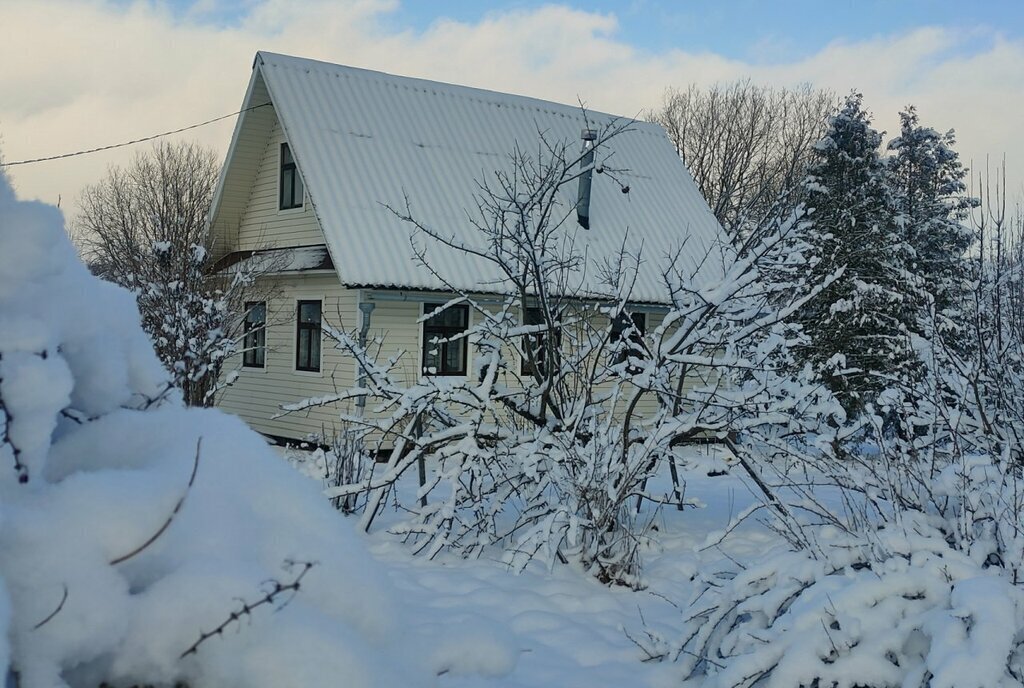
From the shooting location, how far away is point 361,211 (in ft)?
46.4

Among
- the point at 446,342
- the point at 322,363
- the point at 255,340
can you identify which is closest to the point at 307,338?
the point at 322,363

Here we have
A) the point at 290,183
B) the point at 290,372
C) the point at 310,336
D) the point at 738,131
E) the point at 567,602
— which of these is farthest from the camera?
the point at 738,131

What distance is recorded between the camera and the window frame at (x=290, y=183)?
15641 mm

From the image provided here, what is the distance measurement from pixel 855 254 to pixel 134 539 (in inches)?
632

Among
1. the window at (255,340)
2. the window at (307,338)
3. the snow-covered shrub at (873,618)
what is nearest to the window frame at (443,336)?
the window at (307,338)

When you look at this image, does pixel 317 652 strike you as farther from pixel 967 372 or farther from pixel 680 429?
pixel 967 372

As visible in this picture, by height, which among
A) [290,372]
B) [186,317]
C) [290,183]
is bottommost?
[290,372]

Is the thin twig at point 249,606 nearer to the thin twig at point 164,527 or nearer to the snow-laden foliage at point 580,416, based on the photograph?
the thin twig at point 164,527

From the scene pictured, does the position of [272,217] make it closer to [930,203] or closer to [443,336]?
[443,336]

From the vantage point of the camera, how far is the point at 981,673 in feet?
10.5

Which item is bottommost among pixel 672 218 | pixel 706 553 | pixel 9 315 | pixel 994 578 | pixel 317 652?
pixel 706 553

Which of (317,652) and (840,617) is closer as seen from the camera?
(317,652)

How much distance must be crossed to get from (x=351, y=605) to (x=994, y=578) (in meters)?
2.94

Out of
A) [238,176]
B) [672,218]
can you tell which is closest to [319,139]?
[238,176]
